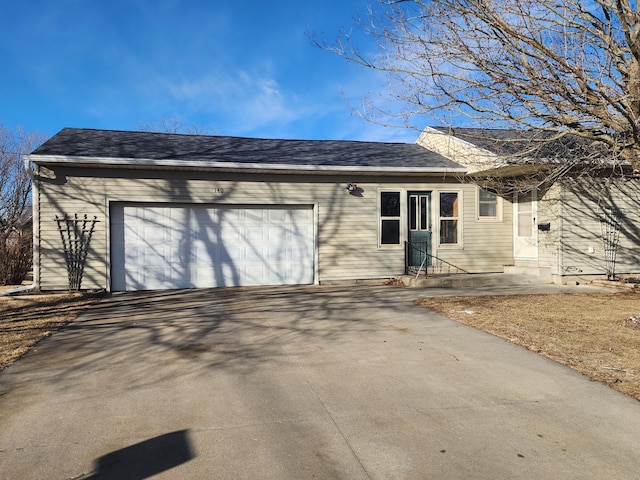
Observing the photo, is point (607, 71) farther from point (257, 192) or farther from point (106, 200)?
point (106, 200)

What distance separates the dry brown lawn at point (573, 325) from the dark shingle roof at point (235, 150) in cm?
483

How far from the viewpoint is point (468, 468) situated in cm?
284

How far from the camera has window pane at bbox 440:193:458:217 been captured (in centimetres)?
1285

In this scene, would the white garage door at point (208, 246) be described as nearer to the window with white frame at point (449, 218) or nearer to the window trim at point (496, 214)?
the window with white frame at point (449, 218)

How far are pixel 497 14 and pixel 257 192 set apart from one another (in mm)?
7084

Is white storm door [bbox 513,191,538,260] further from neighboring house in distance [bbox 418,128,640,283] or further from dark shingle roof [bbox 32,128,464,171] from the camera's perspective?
dark shingle roof [bbox 32,128,464,171]

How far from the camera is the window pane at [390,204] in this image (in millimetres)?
12562

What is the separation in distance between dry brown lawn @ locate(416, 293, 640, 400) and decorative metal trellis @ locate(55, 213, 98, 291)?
763 centimetres

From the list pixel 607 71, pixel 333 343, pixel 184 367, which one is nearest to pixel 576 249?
pixel 607 71

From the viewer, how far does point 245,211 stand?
1184cm

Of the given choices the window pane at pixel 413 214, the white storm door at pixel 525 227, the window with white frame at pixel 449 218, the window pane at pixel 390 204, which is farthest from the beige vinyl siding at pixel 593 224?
the window pane at pixel 390 204

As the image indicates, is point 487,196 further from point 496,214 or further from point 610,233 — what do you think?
point 610,233

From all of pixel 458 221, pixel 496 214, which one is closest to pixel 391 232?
pixel 458 221

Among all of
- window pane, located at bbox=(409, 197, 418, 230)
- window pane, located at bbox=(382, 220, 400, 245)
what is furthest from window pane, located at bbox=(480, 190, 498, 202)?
window pane, located at bbox=(382, 220, 400, 245)
